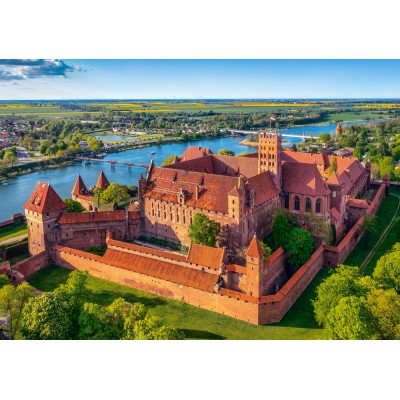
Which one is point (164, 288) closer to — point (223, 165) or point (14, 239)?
point (14, 239)

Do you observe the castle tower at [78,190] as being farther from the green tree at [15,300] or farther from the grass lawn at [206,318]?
the green tree at [15,300]

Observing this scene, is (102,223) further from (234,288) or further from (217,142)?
(217,142)

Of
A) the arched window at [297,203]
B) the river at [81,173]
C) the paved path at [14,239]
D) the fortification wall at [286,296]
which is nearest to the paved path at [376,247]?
the fortification wall at [286,296]

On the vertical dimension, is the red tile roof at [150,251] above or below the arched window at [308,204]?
below

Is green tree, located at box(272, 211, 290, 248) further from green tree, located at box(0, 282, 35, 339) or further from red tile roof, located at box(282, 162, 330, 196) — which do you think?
green tree, located at box(0, 282, 35, 339)

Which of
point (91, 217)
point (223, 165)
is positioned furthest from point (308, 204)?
point (91, 217)

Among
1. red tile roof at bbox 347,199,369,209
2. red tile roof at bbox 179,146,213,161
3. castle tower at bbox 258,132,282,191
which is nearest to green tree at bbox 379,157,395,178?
red tile roof at bbox 347,199,369,209
